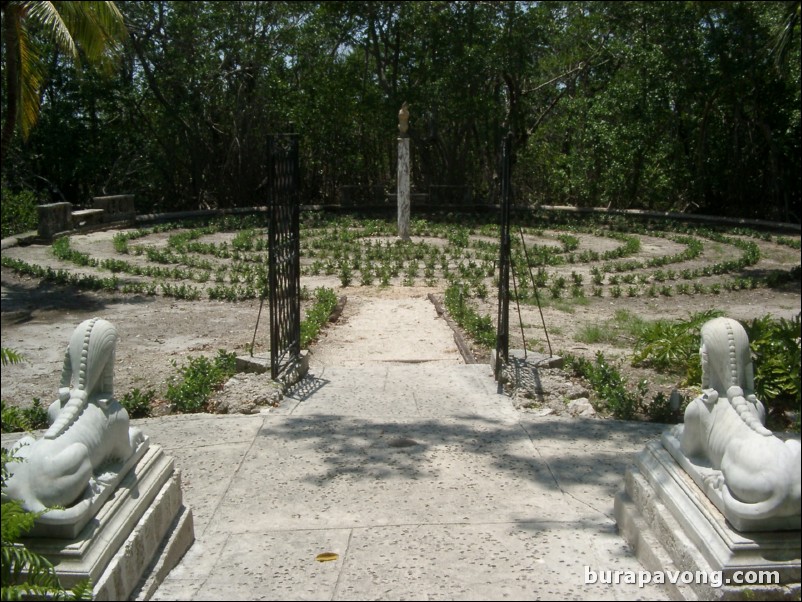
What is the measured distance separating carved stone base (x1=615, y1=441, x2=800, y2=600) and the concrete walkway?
0.50ft

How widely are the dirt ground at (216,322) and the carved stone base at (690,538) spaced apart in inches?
121

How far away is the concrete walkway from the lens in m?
4.08

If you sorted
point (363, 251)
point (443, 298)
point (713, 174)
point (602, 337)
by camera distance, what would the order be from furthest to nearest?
1. point (713, 174)
2. point (363, 251)
3. point (443, 298)
4. point (602, 337)

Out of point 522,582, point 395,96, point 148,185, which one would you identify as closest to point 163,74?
point 148,185

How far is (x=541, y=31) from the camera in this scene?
22562mm

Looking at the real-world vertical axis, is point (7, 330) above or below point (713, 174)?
below

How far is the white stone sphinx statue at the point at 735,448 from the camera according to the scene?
11.4ft

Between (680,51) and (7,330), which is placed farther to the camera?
(680,51)

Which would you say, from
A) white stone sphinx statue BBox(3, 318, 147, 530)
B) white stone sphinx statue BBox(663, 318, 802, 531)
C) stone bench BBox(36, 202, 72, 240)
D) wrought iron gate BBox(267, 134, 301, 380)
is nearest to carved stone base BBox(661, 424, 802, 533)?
white stone sphinx statue BBox(663, 318, 802, 531)

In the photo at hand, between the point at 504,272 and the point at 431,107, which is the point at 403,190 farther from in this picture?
the point at 504,272

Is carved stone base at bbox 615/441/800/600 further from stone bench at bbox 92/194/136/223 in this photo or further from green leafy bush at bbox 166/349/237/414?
stone bench at bbox 92/194/136/223

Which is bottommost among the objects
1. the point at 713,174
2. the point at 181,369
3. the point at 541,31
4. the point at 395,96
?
the point at 181,369

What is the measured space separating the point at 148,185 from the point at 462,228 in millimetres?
9289

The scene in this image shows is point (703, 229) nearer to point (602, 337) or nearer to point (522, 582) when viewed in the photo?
point (602, 337)
